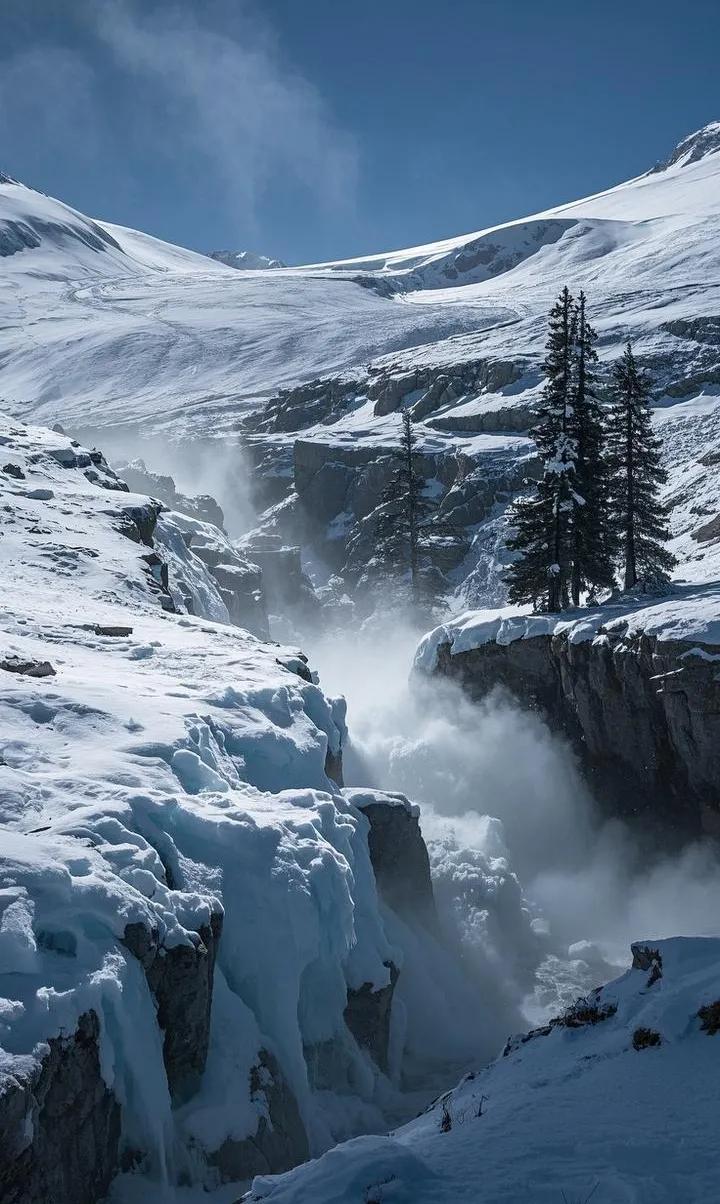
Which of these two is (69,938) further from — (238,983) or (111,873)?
→ (238,983)

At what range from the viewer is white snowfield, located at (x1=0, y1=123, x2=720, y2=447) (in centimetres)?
8725

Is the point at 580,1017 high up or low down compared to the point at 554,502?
down

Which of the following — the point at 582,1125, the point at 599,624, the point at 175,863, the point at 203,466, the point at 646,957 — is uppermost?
the point at 203,466

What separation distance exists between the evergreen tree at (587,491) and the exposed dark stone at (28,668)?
1946cm

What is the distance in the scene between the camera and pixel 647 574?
29.7 m

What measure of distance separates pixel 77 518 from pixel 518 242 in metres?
167

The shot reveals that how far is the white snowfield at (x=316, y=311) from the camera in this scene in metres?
87.2

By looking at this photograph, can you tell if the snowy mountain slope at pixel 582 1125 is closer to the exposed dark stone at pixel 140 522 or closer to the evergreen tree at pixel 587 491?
the evergreen tree at pixel 587 491

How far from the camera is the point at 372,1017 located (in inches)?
580

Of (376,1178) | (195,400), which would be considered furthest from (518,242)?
(376,1178)

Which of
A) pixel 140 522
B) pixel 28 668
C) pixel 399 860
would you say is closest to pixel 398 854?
pixel 399 860

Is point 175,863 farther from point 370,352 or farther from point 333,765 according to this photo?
point 370,352

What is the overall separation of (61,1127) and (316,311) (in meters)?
138

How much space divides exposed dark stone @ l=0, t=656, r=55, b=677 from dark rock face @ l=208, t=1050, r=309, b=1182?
7.05 m
